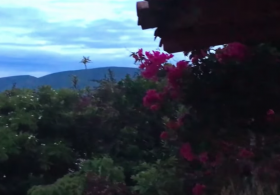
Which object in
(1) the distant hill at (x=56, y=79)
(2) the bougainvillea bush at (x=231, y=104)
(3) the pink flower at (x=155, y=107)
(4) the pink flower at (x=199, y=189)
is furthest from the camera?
(1) the distant hill at (x=56, y=79)

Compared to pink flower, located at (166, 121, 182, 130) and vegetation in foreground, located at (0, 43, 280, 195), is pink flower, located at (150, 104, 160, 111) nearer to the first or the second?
vegetation in foreground, located at (0, 43, 280, 195)

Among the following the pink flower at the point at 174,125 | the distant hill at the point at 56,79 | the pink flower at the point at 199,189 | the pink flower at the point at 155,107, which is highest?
the distant hill at the point at 56,79

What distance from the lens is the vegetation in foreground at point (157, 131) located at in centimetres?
436

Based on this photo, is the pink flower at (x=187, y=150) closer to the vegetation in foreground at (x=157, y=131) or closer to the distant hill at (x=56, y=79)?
the vegetation in foreground at (x=157, y=131)

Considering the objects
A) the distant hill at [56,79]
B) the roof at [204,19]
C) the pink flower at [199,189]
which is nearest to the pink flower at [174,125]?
the roof at [204,19]

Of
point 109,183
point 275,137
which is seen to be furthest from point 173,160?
point 275,137

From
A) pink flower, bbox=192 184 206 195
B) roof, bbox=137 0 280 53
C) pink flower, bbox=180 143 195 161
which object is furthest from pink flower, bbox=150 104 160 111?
roof, bbox=137 0 280 53

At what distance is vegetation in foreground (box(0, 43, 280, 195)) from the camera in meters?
4.36

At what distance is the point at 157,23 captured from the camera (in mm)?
3908

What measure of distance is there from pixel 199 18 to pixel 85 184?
4.06 metres

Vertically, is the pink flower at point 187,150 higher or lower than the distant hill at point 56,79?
lower

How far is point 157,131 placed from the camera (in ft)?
31.2

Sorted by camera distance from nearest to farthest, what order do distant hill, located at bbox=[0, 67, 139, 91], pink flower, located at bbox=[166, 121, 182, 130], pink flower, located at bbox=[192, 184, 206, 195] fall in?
pink flower, located at bbox=[166, 121, 182, 130] → pink flower, located at bbox=[192, 184, 206, 195] → distant hill, located at bbox=[0, 67, 139, 91]

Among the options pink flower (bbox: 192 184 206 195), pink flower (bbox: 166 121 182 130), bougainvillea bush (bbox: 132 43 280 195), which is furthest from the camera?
pink flower (bbox: 192 184 206 195)
